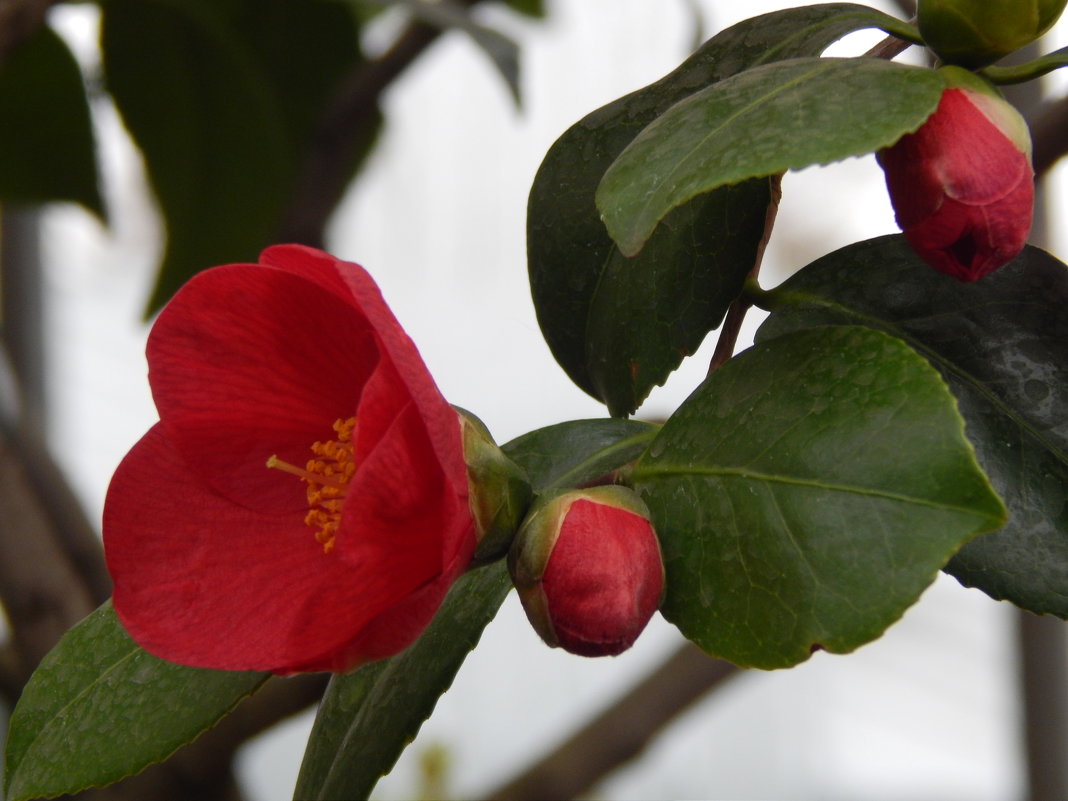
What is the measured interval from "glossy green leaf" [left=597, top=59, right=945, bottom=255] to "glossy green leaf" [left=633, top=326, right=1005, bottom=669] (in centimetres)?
6

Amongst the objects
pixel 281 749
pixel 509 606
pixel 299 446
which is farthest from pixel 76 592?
pixel 281 749

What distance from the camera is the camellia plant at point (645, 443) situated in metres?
0.31

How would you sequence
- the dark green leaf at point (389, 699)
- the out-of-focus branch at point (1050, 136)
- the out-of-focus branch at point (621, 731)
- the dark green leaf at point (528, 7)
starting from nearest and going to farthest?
the dark green leaf at point (389, 699) < the out-of-focus branch at point (1050, 136) < the out-of-focus branch at point (621, 731) < the dark green leaf at point (528, 7)

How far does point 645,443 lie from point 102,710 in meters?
0.21

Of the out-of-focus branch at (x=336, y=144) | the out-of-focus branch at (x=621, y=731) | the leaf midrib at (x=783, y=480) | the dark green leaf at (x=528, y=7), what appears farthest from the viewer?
the dark green leaf at (x=528, y=7)

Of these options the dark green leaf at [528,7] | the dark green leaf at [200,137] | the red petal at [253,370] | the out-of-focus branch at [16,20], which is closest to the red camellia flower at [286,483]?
the red petal at [253,370]

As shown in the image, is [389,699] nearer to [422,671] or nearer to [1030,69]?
[422,671]

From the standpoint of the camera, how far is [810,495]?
0.31 metres

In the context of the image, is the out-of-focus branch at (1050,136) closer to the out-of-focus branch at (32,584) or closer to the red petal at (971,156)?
the red petal at (971,156)

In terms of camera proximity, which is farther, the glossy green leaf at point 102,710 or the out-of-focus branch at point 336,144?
the out-of-focus branch at point 336,144

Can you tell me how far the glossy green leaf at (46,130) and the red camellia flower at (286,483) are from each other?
0.67 metres

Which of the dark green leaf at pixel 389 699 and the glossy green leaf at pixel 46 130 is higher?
the glossy green leaf at pixel 46 130

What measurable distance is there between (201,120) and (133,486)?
2.28 feet

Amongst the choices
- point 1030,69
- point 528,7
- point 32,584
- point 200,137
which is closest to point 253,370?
point 1030,69
